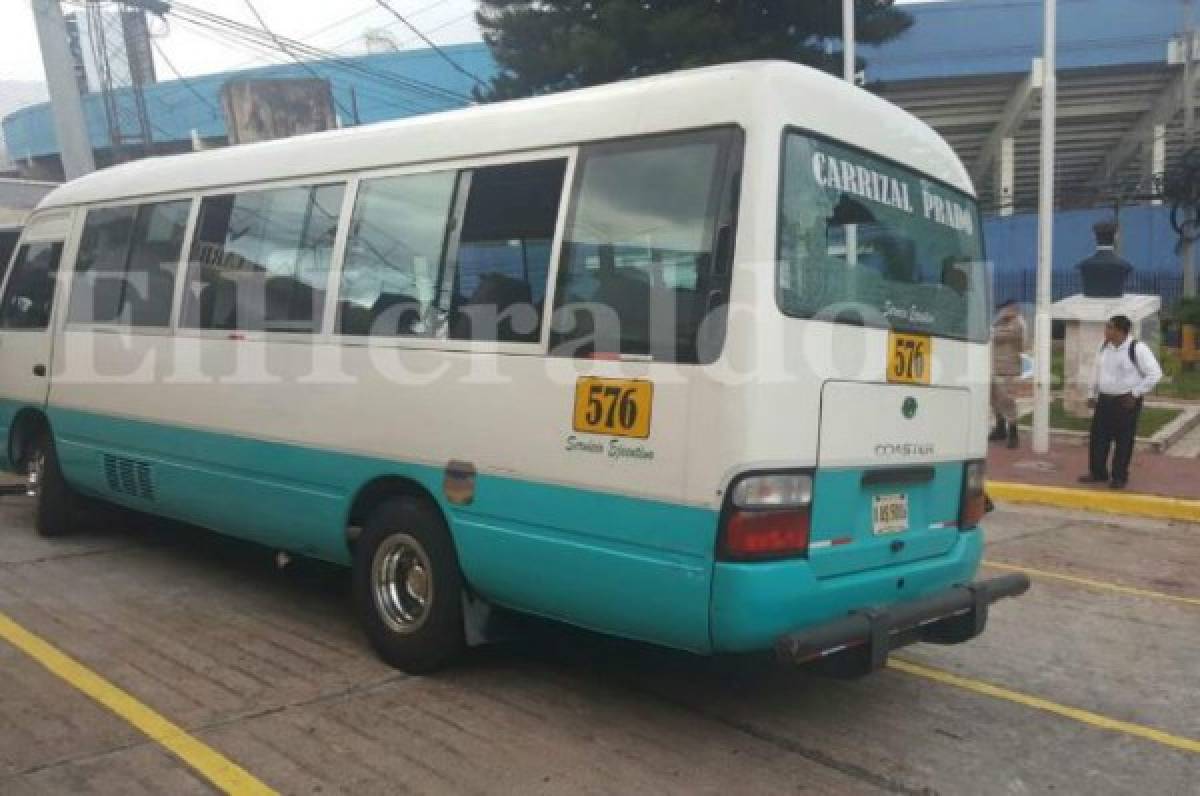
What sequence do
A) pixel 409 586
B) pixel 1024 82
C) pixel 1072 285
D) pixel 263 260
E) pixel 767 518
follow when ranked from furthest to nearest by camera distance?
1. pixel 1024 82
2. pixel 1072 285
3. pixel 263 260
4. pixel 409 586
5. pixel 767 518

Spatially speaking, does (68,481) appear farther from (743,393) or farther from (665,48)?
(665,48)

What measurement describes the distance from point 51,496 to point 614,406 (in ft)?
16.8

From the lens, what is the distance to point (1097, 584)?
668 cm

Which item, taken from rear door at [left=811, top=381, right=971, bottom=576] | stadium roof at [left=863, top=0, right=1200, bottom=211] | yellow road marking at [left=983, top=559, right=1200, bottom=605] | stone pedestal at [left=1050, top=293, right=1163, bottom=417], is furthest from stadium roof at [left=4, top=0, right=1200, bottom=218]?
rear door at [left=811, top=381, right=971, bottom=576]

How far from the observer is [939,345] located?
175 inches

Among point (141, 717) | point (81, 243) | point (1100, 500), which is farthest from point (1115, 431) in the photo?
point (81, 243)

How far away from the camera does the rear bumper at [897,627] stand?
355cm

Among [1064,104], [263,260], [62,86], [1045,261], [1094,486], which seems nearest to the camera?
[263,260]

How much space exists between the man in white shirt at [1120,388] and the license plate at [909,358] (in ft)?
19.6

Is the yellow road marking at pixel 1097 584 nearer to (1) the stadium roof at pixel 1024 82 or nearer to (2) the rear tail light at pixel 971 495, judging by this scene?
(2) the rear tail light at pixel 971 495

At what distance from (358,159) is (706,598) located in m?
2.74

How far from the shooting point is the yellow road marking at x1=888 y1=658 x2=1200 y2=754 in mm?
4117

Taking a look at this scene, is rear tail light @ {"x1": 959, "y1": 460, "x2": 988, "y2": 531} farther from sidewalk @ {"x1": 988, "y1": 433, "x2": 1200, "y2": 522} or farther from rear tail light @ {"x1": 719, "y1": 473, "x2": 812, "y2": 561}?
sidewalk @ {"x1": 988, "y1": 433, "x2": 1200, "y2": 522}

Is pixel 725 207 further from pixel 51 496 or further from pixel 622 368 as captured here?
pixel 51 496
